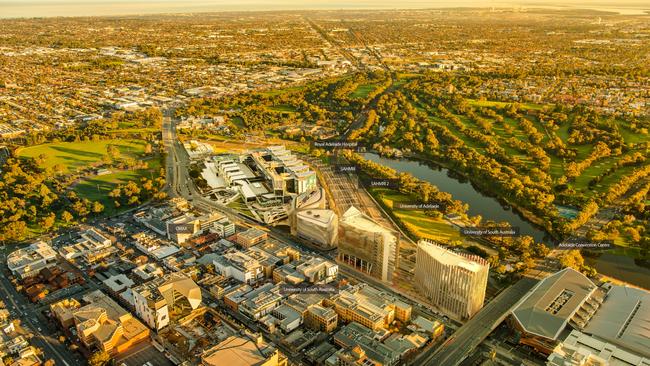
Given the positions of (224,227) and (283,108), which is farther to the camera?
(283,108)

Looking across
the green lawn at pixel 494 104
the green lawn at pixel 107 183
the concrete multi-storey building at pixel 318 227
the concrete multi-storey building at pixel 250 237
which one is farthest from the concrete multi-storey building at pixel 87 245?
the green lawn at pixel 494 104

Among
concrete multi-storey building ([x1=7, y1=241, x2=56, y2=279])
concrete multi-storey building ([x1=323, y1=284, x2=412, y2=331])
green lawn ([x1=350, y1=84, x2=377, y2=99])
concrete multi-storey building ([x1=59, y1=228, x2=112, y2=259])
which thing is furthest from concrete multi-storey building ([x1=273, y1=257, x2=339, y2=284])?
green lawn ([x1=350, y1=84, x2=377, y2=99])

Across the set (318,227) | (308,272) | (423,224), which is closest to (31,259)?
(308,272)

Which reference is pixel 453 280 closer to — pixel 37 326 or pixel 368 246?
pixel 368 246

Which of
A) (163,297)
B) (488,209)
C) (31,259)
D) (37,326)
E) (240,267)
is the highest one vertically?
(163,297)

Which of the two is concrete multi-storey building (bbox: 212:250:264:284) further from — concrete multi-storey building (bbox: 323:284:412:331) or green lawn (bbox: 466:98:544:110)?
green lawn (bbox: 466:98:544:110)

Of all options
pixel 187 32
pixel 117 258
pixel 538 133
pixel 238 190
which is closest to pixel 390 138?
pixel 538 133
